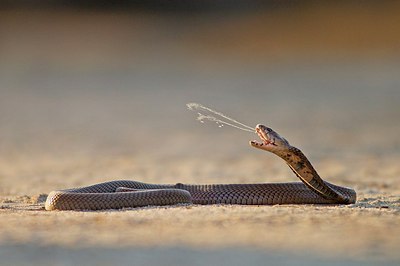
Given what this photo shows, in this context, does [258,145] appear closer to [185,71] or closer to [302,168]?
[302,168]

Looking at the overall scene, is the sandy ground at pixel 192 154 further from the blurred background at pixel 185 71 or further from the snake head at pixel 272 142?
the snake head at pixel 272 142

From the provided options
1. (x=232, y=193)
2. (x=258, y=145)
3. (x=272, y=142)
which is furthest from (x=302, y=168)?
(x=232, y=193)

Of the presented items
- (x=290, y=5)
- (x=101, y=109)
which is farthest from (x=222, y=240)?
(x=290, y=5)

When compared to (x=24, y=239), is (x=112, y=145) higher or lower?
higher

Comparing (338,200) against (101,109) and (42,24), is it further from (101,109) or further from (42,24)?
(42,24)

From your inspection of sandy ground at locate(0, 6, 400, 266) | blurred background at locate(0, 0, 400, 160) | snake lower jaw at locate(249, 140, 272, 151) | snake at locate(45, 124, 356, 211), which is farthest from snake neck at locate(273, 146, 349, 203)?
blurred background at locate(0, 0, 400, 160)

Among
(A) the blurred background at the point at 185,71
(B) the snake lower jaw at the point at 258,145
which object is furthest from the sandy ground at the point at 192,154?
(B) the snake lower jaw at the point at 258,145
